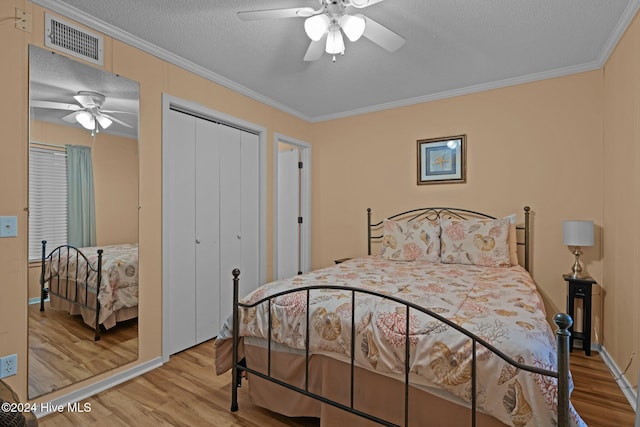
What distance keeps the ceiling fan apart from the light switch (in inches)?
69.3

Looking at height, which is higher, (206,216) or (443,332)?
(206,216)

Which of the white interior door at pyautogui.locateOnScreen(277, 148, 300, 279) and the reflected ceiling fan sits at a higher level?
the reflected ceiling fan

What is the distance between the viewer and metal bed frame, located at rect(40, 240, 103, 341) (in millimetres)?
2020

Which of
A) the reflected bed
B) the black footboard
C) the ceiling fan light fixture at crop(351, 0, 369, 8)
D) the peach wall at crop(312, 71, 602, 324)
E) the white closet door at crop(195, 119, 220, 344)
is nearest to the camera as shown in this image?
the black footboard

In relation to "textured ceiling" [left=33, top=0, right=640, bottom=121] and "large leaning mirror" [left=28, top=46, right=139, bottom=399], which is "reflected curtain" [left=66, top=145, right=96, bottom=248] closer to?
"large leaning mirror" [left=28, top=46, right=139, bottom=399]

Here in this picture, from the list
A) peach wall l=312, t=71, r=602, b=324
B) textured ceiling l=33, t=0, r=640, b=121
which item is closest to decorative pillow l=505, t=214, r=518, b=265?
peach wall l=312, t=71, r=602, b=324

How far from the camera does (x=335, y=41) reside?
6.55 ft

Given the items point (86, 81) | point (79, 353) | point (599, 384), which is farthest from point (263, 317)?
point (599, 384)

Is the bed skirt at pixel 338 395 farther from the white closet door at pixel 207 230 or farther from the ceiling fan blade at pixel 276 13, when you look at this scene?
the ceiling fan blade at pixel 276 13

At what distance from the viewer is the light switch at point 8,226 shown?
1841 millimetres

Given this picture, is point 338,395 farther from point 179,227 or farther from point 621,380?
point 621,380

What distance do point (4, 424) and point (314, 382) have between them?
4.12ft

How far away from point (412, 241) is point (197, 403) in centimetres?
231

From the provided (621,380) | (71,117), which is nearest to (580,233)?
(621,380)
